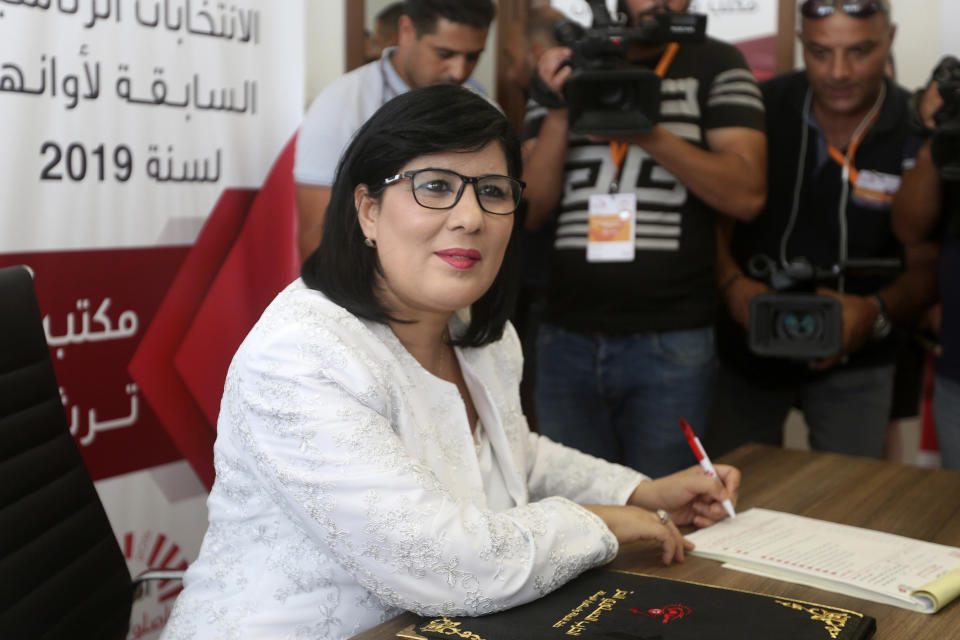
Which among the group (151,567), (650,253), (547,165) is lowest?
(151,567)

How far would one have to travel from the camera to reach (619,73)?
225cm

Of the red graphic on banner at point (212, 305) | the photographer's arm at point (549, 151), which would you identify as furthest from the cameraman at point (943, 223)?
the red graphic on banner at point (212, 305)

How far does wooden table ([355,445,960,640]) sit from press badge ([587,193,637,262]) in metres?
0.63

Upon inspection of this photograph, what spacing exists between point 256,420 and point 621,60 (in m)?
1.45

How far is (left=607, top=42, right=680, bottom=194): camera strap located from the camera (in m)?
2.42

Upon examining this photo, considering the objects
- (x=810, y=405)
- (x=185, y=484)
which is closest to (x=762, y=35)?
(x=810, y=405)

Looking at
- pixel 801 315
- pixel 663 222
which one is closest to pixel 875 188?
pixel 801 315

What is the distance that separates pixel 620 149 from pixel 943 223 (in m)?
0.86

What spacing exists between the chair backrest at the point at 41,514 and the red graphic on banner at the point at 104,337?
72 cm

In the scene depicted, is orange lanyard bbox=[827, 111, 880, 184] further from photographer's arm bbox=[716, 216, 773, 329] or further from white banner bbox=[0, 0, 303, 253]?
white banner bbox=[0, 0, 303, 253]

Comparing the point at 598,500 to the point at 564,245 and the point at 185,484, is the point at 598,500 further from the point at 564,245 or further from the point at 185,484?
the point at 185,484

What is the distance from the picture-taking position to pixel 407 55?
2.65 m

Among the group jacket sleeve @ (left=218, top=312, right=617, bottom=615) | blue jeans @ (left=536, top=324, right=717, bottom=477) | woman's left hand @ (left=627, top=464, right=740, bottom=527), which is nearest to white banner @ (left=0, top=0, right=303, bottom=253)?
blue jeans @ (left=536, top=324, right=717, bottom=477)

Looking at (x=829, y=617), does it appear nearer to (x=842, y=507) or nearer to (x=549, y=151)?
(x=842, y=507)
